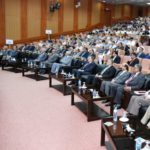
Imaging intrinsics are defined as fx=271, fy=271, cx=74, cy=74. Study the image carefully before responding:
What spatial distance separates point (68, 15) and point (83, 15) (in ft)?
6.38

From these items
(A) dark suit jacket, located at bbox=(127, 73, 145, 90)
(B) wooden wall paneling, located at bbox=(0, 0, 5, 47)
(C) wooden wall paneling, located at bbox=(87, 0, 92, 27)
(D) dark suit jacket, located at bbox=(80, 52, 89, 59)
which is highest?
(C) wooden wall paneling, located at bbox=(87, 0, 92, 27)

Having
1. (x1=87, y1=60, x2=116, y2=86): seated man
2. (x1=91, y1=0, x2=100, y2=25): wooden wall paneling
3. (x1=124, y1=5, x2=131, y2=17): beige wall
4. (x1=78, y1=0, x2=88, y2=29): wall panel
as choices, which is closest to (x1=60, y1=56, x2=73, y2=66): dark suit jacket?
(x1=87, y1=60, x2=116, y2=86): seated man

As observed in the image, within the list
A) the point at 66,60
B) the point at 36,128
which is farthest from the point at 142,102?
the point at 66,60

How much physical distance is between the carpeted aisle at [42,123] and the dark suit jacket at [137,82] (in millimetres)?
1304

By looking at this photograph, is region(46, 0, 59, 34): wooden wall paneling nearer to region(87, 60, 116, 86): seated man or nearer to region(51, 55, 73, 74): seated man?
region(51, 55, 73, 74): seated man

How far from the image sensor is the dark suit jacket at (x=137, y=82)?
586cm

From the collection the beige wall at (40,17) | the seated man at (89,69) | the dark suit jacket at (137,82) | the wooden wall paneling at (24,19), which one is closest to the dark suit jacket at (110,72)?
the seated man at (89,69)

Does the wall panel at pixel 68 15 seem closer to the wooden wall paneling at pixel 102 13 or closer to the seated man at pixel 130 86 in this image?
the wooden wall paneling at pixel 102 13

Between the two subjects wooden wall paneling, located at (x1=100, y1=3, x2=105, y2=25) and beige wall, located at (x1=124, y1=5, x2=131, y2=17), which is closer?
wooden wall paneling, located at (x1=100, y1=3, x2=105, y2=25)

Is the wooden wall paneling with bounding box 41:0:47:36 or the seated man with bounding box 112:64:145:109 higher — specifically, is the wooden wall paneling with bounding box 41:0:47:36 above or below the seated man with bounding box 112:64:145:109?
above

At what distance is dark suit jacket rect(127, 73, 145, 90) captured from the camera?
5.86 m

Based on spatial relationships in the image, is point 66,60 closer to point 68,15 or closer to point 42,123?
point 42,123

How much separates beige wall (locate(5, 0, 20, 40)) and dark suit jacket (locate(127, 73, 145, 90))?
11687mm

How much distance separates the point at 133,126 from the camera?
4.05 m
